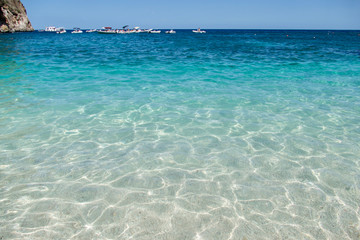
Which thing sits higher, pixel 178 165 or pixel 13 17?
pixel 178 165

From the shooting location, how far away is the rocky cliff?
81.9 metres

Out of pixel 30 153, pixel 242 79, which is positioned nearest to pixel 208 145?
pixel 30 153

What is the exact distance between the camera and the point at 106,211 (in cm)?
465

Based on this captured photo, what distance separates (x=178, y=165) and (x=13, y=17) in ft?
362

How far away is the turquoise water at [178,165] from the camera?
4379 millimetres

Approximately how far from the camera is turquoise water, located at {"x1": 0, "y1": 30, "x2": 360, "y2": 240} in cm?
438

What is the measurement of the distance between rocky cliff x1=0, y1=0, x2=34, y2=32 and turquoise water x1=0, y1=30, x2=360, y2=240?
92111 millimetres

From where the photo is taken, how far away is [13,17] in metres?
89.0

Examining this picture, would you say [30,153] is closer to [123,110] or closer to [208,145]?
[123,110]

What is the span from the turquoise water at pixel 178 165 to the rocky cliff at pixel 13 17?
3626 inches

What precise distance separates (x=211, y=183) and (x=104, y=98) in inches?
317

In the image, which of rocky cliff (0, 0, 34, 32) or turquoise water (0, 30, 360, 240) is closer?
turquoise water (0, 30, 360, 240)

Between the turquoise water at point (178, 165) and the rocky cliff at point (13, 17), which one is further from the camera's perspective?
the rocky cliff at point (13, 17)

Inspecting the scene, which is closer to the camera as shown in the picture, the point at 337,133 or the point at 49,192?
the point at 49,192
